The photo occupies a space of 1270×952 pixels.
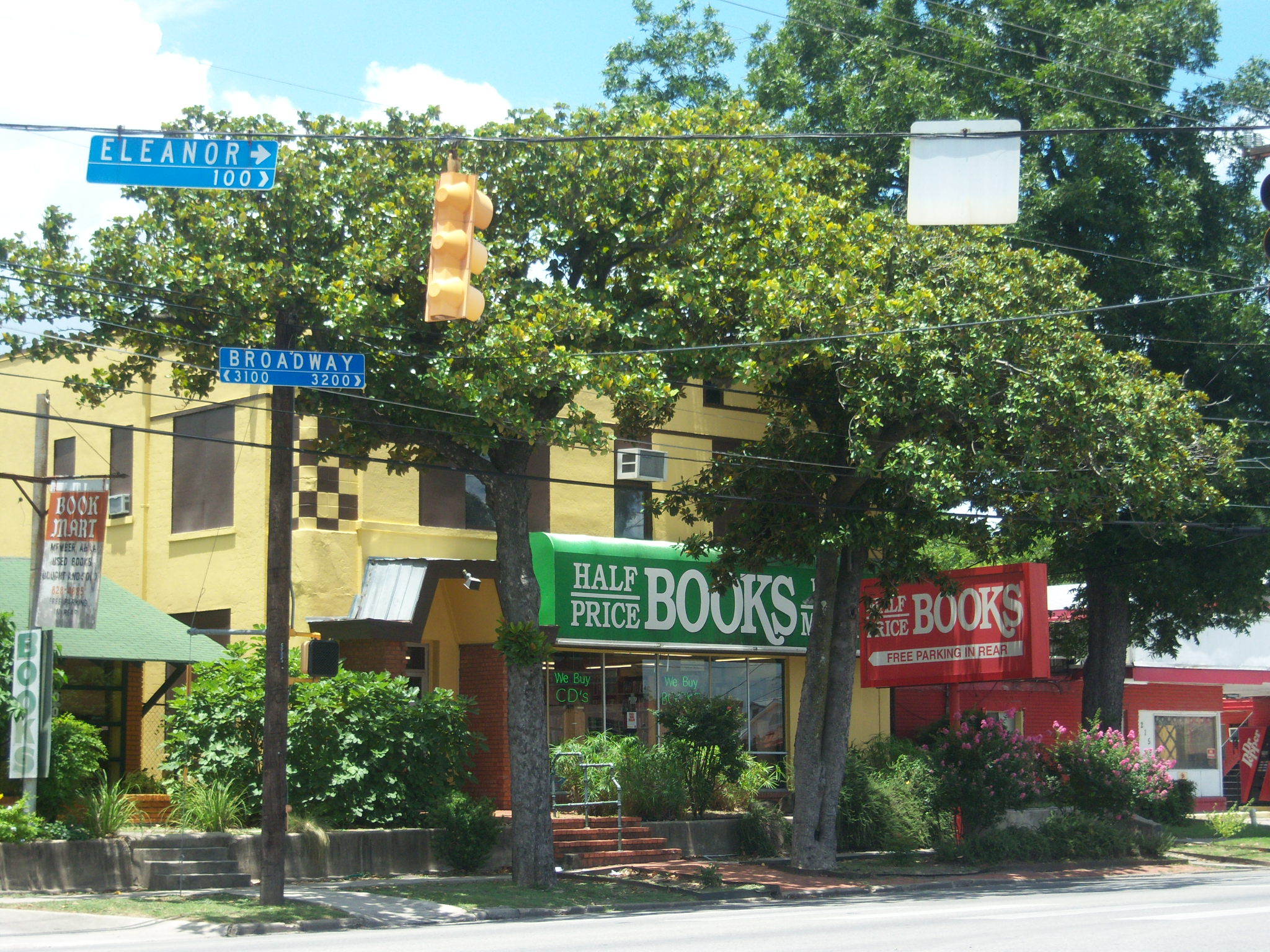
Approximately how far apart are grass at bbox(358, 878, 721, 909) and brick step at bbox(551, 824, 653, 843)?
210 centimetres

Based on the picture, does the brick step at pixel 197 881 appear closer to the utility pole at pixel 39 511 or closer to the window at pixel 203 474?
the utility pole at pixel 39 511

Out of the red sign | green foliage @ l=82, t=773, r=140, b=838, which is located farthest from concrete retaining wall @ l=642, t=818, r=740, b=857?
green foliage @ l=82, t=773, r=140, b=838

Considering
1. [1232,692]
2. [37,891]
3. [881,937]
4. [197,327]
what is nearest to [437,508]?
[197,327]

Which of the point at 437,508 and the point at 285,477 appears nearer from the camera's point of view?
the point at 285,477

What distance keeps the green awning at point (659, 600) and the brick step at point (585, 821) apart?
2938 mm

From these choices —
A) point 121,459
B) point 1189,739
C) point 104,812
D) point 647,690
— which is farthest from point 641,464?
point 1189,739

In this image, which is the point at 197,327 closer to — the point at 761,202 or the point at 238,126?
the point at 238,126

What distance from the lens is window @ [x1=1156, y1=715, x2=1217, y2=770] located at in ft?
126

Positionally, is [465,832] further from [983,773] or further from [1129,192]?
[1129,192]

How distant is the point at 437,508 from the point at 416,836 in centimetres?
601

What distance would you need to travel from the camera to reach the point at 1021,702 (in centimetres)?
3462

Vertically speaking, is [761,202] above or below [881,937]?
above

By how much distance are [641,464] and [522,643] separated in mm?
A: 7765

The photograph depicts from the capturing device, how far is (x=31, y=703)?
17719mm
